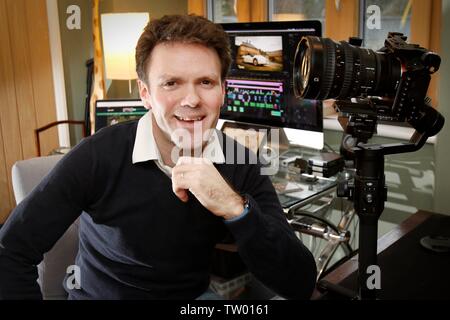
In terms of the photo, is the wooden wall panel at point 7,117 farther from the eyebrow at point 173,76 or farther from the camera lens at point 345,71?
the camera lens at point 345,71

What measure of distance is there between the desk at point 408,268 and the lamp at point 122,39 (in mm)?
1714

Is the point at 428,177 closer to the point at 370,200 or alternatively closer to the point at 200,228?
the point at 370,200

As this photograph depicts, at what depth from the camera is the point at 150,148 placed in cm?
112

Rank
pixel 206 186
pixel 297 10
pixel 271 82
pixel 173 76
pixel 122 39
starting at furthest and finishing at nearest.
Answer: pixel 297 10, pixel 122 39, pixel 271 82, pixel 173 76, pixel 206 186

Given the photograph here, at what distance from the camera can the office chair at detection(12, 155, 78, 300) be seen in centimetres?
129

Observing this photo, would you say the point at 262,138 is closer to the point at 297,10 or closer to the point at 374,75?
the point at 374,75

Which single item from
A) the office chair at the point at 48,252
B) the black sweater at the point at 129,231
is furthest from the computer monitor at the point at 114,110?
the black sweater at the point at 129,231

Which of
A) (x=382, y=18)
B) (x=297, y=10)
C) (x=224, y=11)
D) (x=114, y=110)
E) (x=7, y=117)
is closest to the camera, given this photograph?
(x=114, y=110)

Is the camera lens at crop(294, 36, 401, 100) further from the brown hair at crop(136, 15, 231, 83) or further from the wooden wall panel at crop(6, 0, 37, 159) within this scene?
the wooden wall panel at crop(6, 0, 37, 159)

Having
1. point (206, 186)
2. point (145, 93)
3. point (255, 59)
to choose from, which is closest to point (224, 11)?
point (255, 59)

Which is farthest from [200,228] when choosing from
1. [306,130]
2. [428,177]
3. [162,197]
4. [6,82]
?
[6,82]

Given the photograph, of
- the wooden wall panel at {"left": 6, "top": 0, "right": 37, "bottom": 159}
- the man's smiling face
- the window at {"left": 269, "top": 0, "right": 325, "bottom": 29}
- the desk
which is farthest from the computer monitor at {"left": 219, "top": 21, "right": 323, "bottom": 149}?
the wooden wall panel at {"left": 6, "top": 0, "right": 37, "bottom": 159}

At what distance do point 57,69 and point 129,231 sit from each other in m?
2.61

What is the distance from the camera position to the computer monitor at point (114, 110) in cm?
223
